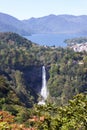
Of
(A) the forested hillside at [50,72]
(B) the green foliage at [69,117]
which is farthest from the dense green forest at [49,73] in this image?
(B) the green foliage at [69,117]

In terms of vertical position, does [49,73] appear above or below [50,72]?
below

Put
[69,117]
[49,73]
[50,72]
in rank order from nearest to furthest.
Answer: [69,117], [50,72], [49,73]

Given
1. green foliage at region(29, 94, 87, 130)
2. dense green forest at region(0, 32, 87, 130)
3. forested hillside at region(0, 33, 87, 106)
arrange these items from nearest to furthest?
1. green foliage at region(29, 94, 87, 130)
2. dense green forest at region(0, 32, 87, 130)
3. forested hillside at region(0, 33, 87, 106)

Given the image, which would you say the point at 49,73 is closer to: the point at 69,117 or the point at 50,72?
the point at 50,72

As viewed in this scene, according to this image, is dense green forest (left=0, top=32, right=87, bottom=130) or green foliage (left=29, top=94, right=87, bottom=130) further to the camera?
dense green forest (left=0, top=32, right=87, bottom=130)

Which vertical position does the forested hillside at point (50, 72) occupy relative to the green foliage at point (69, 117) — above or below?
below

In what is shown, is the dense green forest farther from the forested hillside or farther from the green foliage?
the green foliage

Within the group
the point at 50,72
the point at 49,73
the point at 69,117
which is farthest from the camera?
the point at 49,73

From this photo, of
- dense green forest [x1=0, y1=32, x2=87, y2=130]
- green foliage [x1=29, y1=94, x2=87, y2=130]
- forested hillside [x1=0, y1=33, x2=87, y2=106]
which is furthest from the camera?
forested hillside [x1=0, y1=33, x2=87, y2=106]

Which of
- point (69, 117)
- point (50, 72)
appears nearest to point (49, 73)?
point (50, 72)

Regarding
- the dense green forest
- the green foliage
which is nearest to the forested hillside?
the dense green forest

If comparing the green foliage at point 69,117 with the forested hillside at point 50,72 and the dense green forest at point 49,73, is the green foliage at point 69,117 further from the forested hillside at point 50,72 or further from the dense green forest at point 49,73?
the forested hillside at point 50,72

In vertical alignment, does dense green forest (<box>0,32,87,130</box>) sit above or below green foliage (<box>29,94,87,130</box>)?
below

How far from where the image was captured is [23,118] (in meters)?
42.9
